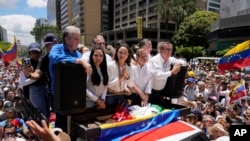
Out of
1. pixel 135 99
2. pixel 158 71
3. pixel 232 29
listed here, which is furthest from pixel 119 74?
pixel 232 29

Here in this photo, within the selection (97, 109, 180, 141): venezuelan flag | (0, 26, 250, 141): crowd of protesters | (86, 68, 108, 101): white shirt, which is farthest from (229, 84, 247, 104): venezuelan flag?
(86, 68, 108, 101): white shirt

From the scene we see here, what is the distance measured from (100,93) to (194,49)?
134ft

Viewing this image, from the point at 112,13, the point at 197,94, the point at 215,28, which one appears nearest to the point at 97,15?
the point at 112,13

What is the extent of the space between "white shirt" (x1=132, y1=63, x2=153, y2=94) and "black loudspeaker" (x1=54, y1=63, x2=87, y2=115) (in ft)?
4.40

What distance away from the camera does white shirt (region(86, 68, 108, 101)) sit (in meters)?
3.11

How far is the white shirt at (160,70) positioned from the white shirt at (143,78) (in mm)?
95

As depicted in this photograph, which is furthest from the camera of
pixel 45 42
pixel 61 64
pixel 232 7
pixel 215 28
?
pixel 232 7

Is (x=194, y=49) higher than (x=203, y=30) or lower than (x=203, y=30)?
lower

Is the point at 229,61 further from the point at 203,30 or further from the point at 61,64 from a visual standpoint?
the point at 203,30

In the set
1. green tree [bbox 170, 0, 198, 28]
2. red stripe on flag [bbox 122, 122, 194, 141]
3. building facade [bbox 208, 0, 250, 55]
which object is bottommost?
red stripe on flag [bbox 122, 122, 194, 141]

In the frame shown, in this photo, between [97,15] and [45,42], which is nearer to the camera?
[45,42]

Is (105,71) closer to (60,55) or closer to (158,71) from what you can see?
(60,55)

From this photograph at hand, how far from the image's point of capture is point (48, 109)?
389 centimetres

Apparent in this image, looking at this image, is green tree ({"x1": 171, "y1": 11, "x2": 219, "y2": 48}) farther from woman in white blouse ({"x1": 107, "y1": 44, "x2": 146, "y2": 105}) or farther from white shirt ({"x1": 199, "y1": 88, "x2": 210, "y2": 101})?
woman in white blouse ({"x1": 107, "y1": 44, "x2": 146, "y2": 105})
